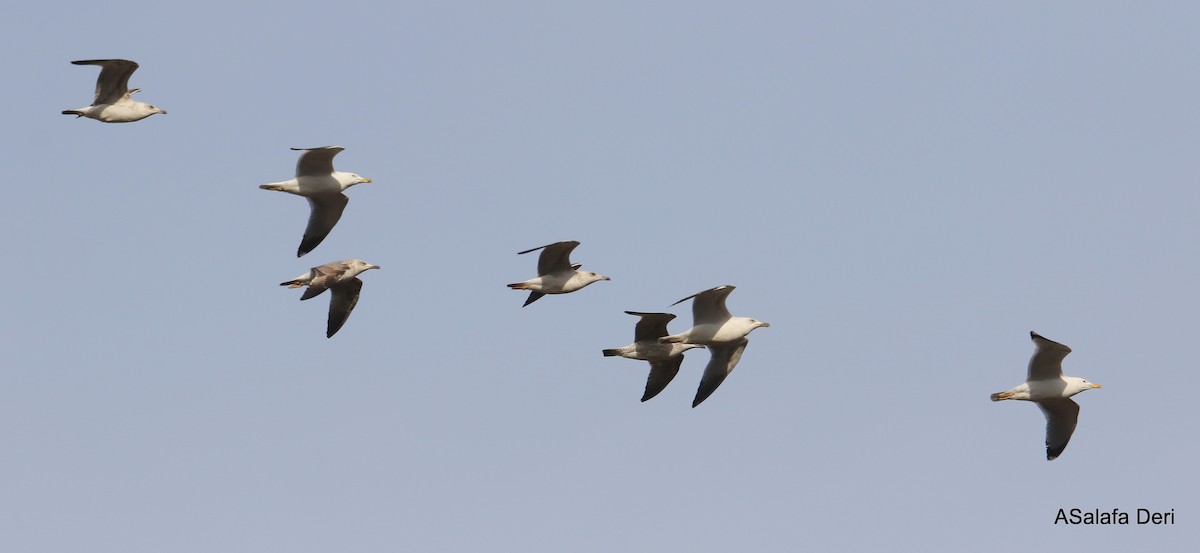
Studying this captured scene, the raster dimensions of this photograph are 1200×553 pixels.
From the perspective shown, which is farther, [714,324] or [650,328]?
[650,328]

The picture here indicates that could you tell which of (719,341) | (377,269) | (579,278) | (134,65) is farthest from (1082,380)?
(134,65)

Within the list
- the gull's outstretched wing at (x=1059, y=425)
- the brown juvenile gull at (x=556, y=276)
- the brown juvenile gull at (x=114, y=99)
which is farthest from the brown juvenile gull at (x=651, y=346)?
the brown juvenile gull at (x=114, y=99)

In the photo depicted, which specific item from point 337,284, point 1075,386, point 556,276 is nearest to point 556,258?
point 556,276

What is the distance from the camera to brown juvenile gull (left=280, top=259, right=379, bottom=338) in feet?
103

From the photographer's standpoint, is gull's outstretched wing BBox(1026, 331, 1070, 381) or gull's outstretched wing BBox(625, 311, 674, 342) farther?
gull's outstretched wing BBox(625, 311, 674, 342)

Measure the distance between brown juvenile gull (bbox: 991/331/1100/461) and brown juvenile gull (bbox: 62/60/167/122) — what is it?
16351mm

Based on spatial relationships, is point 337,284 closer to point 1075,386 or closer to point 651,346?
point 651,346

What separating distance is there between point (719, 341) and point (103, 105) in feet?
38.9

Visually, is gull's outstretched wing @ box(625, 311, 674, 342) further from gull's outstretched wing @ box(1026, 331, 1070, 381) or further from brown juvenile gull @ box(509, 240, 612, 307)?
gull's outstretched wing @ box(1026, 331, 1070, 381)

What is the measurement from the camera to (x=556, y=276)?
31234 mm

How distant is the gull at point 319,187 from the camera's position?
30.7 metres

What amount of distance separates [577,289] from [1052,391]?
8.82 meters

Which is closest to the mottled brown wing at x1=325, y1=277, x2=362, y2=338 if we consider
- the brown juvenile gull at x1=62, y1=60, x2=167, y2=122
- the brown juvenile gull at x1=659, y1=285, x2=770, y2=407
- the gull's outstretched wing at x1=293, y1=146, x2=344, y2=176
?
the gull's outstretched wing at x1=293, y1=146, x2=344, y2=176

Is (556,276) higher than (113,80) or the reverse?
the reverse
